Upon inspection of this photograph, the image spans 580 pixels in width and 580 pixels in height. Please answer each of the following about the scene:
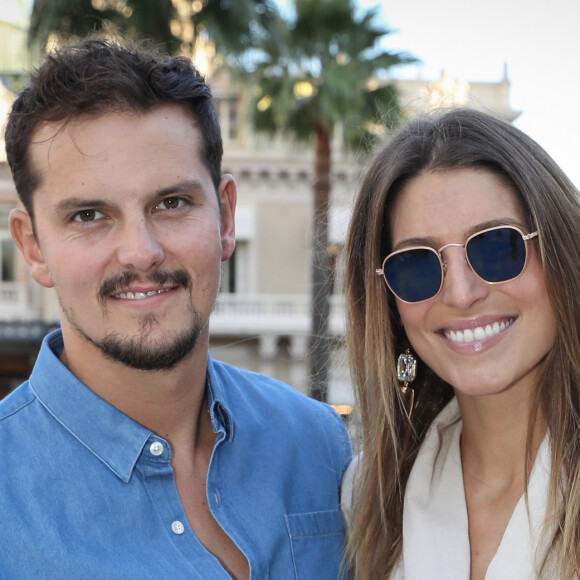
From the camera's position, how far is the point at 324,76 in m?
13.8

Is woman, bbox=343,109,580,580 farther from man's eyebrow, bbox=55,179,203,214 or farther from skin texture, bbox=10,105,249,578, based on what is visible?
man's eyebrow, bbox=55,179,203,214

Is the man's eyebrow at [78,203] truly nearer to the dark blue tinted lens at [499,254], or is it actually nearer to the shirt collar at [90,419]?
the shirt collar at [90,419]

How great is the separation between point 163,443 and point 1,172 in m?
21.2

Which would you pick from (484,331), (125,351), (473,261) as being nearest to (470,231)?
(473,261)

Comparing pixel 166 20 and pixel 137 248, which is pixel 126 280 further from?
pixel 166 20

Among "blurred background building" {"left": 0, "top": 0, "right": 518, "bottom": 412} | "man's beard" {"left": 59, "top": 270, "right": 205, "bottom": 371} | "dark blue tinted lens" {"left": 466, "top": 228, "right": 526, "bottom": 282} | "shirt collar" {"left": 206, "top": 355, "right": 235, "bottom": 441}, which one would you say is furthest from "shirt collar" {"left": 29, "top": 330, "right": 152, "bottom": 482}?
"blurred background building" {"left": 0, "top": 0, "right": 518, "bottom": 412}

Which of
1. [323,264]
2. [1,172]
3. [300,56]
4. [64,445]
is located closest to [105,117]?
[64,445]

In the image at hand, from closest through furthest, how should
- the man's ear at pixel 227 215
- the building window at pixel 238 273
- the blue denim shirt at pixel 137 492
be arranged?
the blue denim shirt at pixel 137 492
the man's ear at pixel 227 215
the building window at pixel 238 273

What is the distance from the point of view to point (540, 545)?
2250 mm

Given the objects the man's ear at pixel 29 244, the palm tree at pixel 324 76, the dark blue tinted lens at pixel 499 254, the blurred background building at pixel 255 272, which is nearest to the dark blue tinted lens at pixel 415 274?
the dark blue tinted lens at pixel 499 254

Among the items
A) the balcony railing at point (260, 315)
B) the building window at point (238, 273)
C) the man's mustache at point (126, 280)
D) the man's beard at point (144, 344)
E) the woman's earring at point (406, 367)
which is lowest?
the balcony railing at point (260, 315)

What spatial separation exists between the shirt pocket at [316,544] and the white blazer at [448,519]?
96 millimetres

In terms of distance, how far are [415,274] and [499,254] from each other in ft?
0.87

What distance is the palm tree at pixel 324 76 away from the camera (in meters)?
13.6
